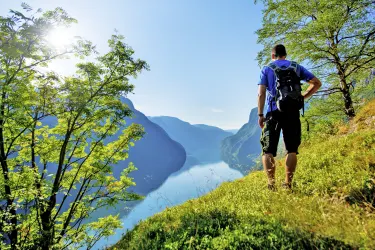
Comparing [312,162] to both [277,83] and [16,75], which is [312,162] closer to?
[277,83]

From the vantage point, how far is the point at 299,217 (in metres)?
2.83

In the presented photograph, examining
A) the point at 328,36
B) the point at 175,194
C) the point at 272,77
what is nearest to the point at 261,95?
the point at 272,77

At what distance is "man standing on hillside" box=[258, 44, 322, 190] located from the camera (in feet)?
13.4

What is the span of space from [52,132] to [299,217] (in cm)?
1142

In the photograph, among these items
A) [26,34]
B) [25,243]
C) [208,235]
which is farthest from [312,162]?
[25,243]

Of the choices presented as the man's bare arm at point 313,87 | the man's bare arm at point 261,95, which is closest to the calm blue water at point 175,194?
the man's bare arm at point 261,95

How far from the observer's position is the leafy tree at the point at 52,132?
7.73 m

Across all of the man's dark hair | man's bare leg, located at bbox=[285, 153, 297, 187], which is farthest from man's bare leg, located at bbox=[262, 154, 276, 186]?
the man's dark hair

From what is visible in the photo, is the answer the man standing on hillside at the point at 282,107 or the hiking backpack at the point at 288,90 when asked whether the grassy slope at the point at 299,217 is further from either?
the hiking backpack at the point at 288,90

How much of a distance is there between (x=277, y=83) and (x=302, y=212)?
2265mm

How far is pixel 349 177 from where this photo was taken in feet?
12.7

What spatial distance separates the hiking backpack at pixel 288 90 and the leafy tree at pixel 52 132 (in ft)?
22.9

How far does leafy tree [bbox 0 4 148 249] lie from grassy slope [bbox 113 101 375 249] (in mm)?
5519

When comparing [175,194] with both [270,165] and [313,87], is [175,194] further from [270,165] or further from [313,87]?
[313,87]
